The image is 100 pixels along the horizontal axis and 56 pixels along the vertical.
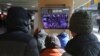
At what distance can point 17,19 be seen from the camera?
351 cm

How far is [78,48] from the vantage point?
3.21 metres

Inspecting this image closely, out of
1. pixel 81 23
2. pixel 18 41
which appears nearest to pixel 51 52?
pixel 18 41

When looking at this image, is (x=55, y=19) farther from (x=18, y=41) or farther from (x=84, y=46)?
(x=84, y=46)

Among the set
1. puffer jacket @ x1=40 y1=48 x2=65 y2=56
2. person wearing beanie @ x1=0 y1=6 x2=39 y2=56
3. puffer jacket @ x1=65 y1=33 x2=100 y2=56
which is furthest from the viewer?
puffer jacket @ x1=40 y1=48 x2=65 y2=56

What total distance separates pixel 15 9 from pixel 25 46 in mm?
442

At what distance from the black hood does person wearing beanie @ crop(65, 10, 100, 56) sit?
531mm

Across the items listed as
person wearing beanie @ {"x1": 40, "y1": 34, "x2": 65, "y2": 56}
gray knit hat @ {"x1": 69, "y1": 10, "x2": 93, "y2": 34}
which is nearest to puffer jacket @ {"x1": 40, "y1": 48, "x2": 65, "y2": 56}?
person wearing beanie @ {"x1": 40, "y1": 34, "x2": 65, "y2": 56}

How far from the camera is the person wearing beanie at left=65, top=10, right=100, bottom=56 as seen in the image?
3188mm

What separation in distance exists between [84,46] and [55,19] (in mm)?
3712

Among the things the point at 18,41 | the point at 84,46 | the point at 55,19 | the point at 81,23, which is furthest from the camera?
the point at 55,19

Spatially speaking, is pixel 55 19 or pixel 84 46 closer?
pixel 84 46

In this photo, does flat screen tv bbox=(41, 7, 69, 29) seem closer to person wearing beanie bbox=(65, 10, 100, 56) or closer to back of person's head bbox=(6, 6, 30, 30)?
back of person's head bbox=(6, 6, 30, 30)

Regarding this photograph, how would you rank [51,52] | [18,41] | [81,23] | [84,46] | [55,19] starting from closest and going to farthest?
[84,46] → [81,23] → [18,41] → [51,52] → [55,19]

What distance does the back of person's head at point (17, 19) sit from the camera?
3.48m
